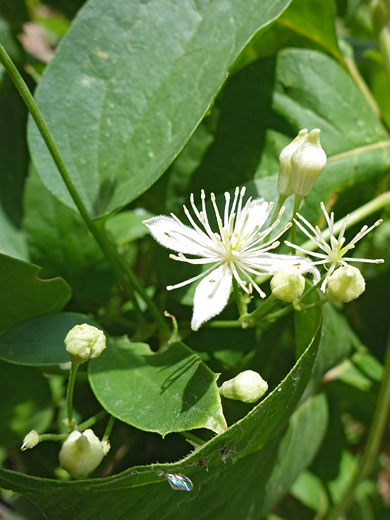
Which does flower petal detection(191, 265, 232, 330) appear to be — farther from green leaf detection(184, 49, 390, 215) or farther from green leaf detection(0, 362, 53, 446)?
green leaf detection(0, 362, 53, 446)

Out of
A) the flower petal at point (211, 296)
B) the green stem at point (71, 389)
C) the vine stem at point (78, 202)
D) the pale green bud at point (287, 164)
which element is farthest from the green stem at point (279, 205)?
the green stem at point (71, 389)

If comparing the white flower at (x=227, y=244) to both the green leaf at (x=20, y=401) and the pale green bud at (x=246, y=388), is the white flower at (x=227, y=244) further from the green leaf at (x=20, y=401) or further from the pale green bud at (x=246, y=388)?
the green leaf at (x=20, y=401)

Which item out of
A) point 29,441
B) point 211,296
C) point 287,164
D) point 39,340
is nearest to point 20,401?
point 39,340

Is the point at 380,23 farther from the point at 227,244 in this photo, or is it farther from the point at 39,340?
the point at 39,340

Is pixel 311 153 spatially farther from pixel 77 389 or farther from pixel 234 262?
pixel 77 389

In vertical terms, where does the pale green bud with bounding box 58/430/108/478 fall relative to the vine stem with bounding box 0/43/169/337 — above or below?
below

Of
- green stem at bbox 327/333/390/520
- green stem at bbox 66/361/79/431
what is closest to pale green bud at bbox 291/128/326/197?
green stem at bbox 66/361/79/431

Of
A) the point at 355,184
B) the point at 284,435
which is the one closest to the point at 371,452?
the point at 284,435
